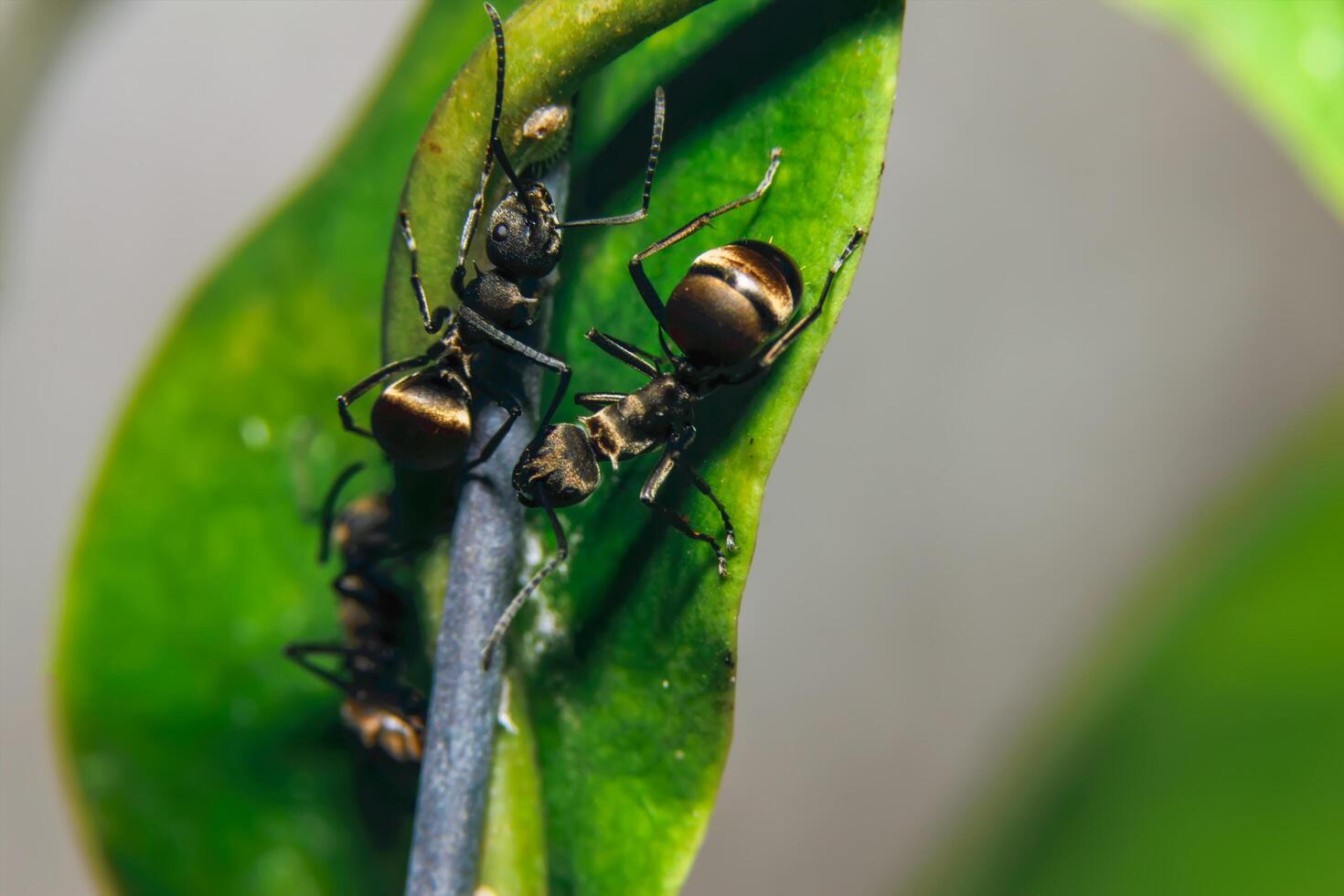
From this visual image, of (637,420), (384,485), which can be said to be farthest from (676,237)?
(384,485)

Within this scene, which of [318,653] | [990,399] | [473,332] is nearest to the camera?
[473,332]

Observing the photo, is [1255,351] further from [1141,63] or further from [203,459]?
[203,459]

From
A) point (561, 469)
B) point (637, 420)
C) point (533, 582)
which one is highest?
point (637, 420)

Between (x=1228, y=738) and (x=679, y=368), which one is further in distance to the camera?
(x=1228, y=738)

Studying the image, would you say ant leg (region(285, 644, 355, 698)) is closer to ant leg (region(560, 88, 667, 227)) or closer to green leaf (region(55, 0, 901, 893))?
green leaf (region(55, 0, 901, 893))

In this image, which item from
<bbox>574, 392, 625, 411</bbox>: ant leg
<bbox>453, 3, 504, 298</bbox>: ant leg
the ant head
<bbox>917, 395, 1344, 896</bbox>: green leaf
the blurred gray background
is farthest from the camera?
the blurred gray background

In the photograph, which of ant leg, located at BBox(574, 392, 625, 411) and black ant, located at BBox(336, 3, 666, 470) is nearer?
black ant, located at BBox(336, 3, 666, 470)

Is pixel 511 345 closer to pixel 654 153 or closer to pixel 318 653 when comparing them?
pixel 654 153

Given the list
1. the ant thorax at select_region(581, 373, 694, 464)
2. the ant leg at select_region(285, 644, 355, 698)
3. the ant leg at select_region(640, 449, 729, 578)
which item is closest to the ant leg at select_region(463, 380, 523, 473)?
the ant leg at select_region(640, 449, 729, 578)
